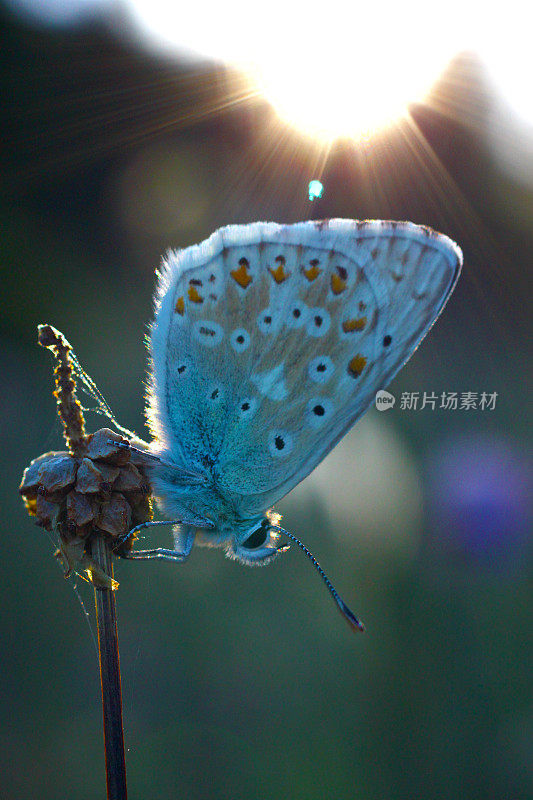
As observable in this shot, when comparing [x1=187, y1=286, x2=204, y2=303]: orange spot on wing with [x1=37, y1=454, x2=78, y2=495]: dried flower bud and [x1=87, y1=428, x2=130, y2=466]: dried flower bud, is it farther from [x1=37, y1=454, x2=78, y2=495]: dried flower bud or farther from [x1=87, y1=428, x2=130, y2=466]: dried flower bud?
[x1=37, y1=454, x2=78, y2=495]: dried flower bud

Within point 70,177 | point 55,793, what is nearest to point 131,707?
point 55,793

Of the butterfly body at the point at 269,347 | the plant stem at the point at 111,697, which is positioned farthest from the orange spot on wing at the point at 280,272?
the plant stem at the point at 111,697

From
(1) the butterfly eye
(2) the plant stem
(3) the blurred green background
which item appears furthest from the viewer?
(3) the blurred green background

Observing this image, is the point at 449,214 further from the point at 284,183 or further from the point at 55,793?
the point at 55,793

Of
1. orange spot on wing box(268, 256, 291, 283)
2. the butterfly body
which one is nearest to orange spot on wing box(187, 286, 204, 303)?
the butterfly body

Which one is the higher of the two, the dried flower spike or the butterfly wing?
the butterfly wing

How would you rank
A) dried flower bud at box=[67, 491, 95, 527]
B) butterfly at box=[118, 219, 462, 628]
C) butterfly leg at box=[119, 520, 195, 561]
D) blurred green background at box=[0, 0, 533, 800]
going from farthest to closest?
1. blurred green background at box=[0, 0, 533, 800]
2. butterfly at box=[118, 219, 462, 628]
3. butterfly leg at box=[119, 520, 195, 561]
4. dried flower bud at box=[67, 491, 95, 527]

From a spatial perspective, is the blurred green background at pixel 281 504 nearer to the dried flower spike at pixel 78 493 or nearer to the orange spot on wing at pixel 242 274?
the dried flower spike at pixel 78 493
